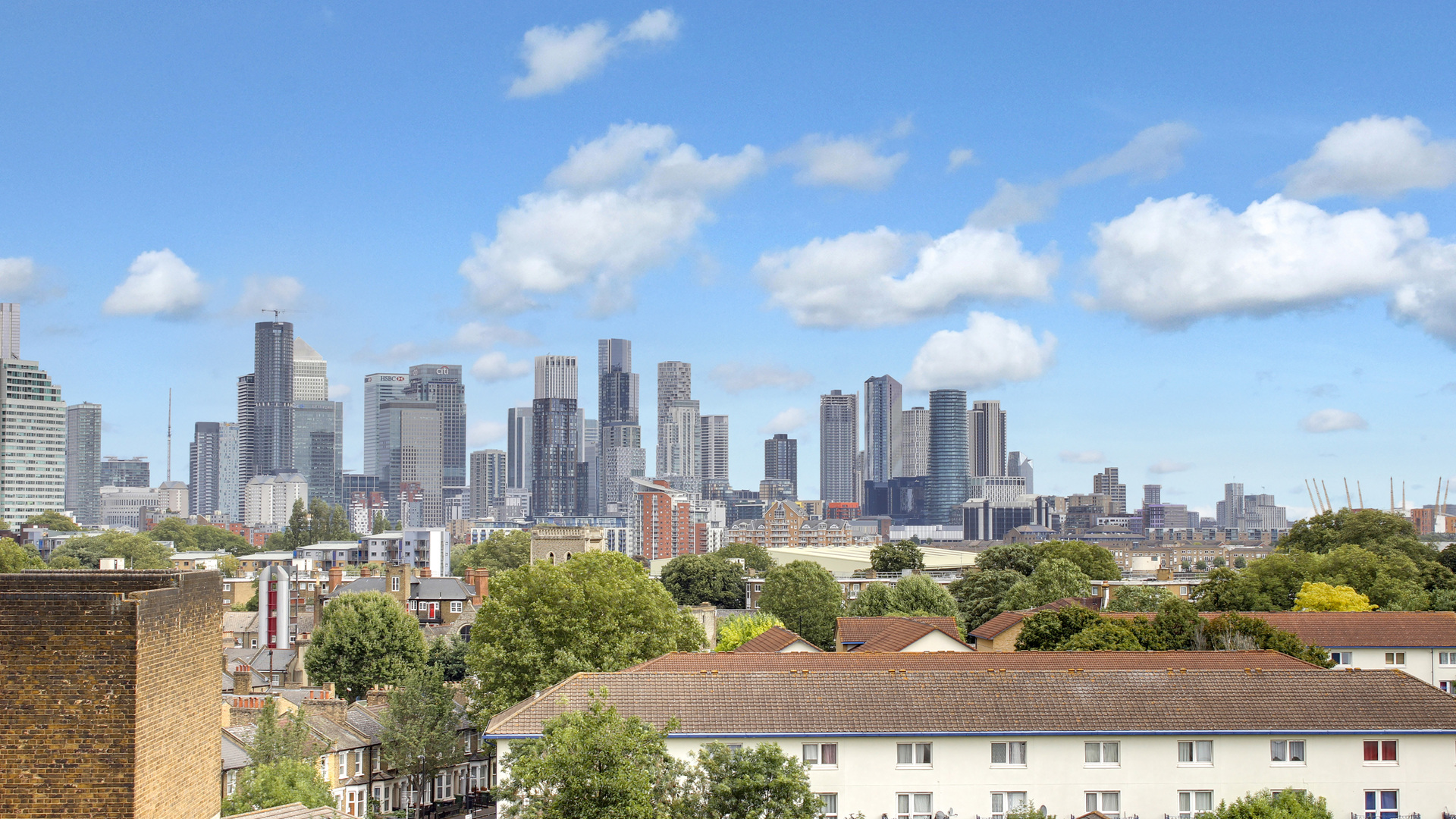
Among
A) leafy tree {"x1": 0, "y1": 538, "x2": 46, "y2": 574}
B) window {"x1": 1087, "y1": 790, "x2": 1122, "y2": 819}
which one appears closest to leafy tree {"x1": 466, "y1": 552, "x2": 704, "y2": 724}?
window {"x1": 1087, "y1": 790, "x2": 1122, "y2": 819}

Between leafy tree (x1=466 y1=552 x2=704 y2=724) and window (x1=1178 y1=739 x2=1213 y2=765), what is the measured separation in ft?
77.9

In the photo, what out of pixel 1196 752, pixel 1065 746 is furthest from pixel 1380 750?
pixel 1065 746

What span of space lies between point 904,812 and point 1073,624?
96.8ft

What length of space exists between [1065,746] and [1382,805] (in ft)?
32.0

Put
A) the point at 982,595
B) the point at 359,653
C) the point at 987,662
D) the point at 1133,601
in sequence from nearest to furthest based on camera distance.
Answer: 1. the point at 987,662
2. the point at 359,653
3. the point at 1133,601
4. the point at 982,595

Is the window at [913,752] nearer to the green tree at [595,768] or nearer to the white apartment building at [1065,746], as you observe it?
the white apartment building at [1065,746]

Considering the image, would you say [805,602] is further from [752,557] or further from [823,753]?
[752,557]

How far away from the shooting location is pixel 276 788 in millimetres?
40656

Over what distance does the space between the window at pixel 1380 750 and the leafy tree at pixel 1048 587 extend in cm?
5223

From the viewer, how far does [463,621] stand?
110 m

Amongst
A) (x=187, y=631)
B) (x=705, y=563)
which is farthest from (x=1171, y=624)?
(x=705, y=563)

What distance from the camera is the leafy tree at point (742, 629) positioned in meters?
83.8

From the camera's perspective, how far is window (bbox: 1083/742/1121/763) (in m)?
37.7

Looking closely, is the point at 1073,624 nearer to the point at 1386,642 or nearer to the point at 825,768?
the point at 1386,642
